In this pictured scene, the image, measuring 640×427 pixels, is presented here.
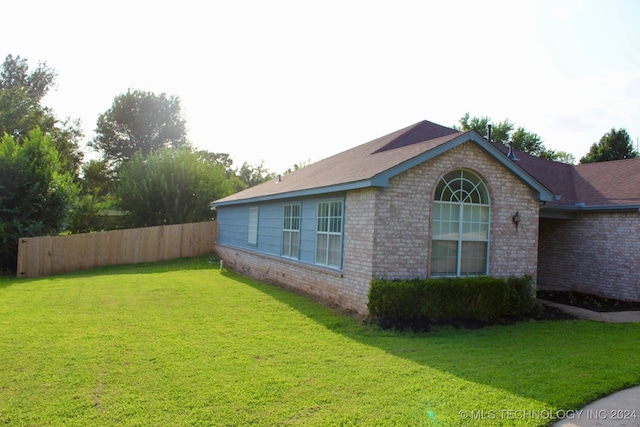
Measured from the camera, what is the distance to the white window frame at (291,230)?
1228cm

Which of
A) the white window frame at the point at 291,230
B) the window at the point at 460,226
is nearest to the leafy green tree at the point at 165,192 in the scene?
the white window frame at the point at 291,230

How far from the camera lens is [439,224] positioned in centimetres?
937

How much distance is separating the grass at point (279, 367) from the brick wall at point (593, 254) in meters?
3.90

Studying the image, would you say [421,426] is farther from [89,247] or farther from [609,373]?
[89,247]

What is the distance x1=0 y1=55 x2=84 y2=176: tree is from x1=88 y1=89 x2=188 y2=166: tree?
246cm

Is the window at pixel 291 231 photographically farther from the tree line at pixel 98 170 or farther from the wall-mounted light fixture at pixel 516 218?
the tree line at pixel 98 170

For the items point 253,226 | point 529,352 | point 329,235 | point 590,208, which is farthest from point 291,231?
point 590,208

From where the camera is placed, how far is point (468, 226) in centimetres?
963

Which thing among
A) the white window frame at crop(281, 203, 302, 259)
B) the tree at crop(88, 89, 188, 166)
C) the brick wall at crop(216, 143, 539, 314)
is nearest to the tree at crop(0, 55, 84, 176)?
the tree at crop(88, 89, 188, 166)

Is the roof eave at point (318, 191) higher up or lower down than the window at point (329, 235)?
higher up

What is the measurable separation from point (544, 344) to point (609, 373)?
170cm

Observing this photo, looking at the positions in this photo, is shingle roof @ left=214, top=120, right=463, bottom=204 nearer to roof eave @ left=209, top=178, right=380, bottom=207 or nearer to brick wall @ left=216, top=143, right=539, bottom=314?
roof eave @ left=209, top=178, right=380, bottom=207

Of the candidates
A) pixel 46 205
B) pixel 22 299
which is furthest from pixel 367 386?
pixel 46 205

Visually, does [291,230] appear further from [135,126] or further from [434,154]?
[135,126]
